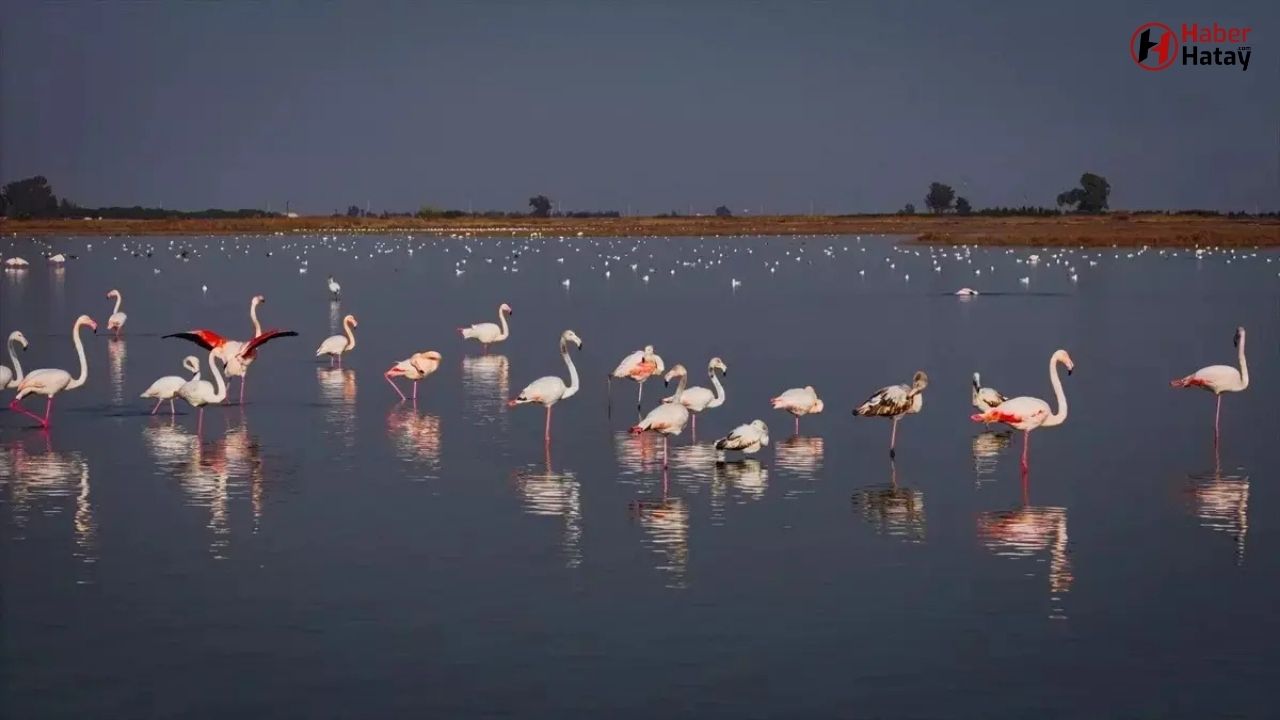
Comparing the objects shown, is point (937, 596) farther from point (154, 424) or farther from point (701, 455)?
point (154, 424)

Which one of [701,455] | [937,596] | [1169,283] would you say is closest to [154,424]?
[701,455]

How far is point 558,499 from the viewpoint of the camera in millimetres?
15094

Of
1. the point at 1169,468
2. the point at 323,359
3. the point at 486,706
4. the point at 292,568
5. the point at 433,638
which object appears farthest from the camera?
the point at 323,359

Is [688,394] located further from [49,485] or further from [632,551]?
[49,485]

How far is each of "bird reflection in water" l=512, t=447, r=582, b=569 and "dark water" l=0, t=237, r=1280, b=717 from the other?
0.07m

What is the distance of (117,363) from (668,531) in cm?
1629

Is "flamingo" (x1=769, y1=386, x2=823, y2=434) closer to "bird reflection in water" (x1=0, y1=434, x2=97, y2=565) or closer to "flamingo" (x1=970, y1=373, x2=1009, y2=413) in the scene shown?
"flamingo" (x1=970, y1=373, x2=1009, y2=413)

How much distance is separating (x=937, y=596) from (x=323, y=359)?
18120mm

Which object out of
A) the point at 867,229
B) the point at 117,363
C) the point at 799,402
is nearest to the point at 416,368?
the point at 799,402

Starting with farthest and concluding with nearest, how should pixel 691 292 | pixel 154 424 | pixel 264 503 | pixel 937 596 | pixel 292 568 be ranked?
pixel 691 292 < pixel 154 424 < pixel 264 503 < pixel 292 568 < pixel 937 596

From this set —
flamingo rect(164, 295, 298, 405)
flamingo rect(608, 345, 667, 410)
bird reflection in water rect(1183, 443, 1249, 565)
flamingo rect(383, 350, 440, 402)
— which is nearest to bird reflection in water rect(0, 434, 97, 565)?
flamingo rect(164, 295, 298, 405)

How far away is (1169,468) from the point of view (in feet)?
54.7

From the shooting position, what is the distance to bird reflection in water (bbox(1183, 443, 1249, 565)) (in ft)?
45.5

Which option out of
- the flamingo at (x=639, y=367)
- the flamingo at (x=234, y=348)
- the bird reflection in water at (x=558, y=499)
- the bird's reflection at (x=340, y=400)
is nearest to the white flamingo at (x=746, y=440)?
the bird reflection in water at (x=558, y=499)
